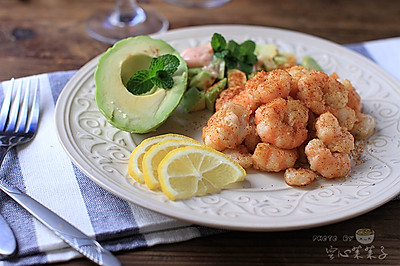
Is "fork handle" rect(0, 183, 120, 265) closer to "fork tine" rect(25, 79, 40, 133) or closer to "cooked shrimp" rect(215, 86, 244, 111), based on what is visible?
"fork tine" rect(25, 79, 40, 133)

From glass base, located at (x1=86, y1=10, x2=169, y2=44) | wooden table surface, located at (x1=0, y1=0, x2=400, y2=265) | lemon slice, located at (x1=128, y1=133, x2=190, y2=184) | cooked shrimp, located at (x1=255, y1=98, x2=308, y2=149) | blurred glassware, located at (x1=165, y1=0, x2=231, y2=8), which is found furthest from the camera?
blurred glassware, located at (x1=165, y1=0, x2=231, y2=8)

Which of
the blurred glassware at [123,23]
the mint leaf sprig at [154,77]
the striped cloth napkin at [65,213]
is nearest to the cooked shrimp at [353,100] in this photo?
the mint leaf sprig at [154,77]

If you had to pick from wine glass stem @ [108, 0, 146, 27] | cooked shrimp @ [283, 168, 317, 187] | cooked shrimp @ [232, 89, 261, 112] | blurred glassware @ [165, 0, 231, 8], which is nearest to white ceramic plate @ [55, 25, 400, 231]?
cooked shrimp @ [283, 168, 317, 187]

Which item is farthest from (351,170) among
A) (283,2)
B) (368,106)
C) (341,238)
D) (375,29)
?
A: (283,2)

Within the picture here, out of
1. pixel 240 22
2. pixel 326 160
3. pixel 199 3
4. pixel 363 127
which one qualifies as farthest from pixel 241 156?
pixel 199 3

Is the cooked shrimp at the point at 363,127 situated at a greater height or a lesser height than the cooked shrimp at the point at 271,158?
greater

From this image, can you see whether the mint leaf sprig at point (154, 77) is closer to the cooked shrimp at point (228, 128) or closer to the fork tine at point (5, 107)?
the cooked shrimp at point (228, 128)

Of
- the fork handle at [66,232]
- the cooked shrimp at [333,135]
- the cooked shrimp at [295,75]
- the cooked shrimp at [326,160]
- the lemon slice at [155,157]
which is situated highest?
the cooked shrimp at [295,75]
